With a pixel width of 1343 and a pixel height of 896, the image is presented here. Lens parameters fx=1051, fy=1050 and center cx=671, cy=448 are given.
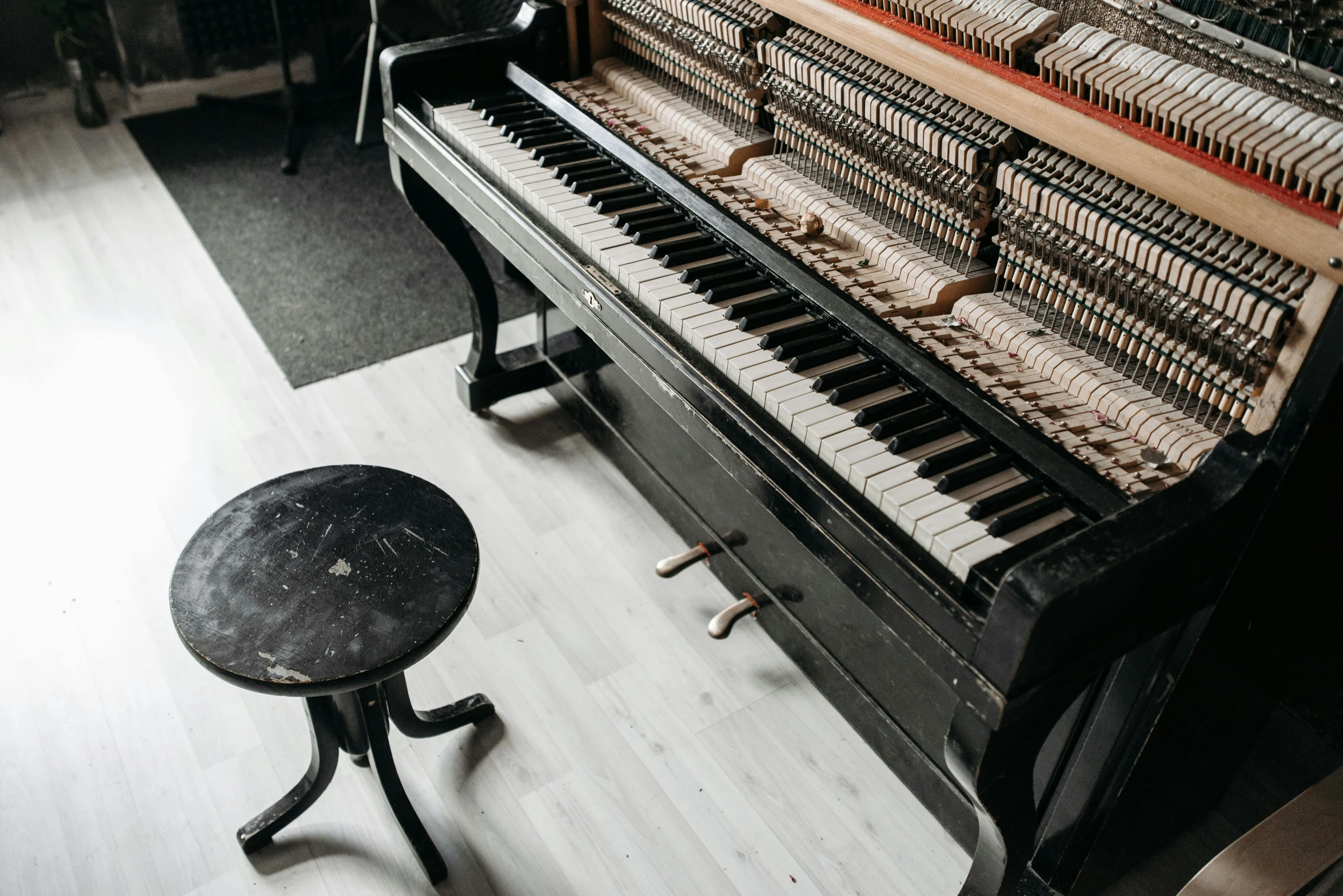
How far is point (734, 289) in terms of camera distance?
5.90 feet

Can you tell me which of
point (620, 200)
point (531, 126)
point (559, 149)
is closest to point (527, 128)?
point (531, 126)

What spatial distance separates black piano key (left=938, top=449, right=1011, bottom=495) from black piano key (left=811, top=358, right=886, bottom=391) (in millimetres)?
216

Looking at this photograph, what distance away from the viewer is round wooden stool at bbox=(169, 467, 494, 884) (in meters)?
1.57

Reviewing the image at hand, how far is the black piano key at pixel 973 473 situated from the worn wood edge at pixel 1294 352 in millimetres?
309

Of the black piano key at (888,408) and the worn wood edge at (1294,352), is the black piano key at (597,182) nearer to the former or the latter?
the black piano key at (888,408)

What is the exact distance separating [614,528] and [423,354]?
3.19ft

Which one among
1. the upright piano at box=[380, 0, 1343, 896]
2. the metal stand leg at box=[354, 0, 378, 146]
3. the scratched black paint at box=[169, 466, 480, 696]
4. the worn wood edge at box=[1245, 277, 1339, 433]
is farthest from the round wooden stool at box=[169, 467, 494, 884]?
the metal stand leg at box=[354, 0, 378, 146]

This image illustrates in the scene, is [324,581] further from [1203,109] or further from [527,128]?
[1203,109]

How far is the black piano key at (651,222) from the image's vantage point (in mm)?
1952

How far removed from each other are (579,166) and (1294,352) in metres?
1.36

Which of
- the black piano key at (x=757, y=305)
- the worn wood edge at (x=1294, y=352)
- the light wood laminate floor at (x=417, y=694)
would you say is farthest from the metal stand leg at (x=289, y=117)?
the worn wood edge at (x=1294, y=352)

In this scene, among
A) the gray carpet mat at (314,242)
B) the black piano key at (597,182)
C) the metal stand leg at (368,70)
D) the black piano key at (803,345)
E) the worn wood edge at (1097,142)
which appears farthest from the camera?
the metal stand leg at (368,70)

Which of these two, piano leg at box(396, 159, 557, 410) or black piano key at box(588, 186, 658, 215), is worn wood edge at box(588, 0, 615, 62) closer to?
piano leg at box(396, 159, 557, 410)

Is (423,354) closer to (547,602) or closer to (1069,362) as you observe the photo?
(547,602)
